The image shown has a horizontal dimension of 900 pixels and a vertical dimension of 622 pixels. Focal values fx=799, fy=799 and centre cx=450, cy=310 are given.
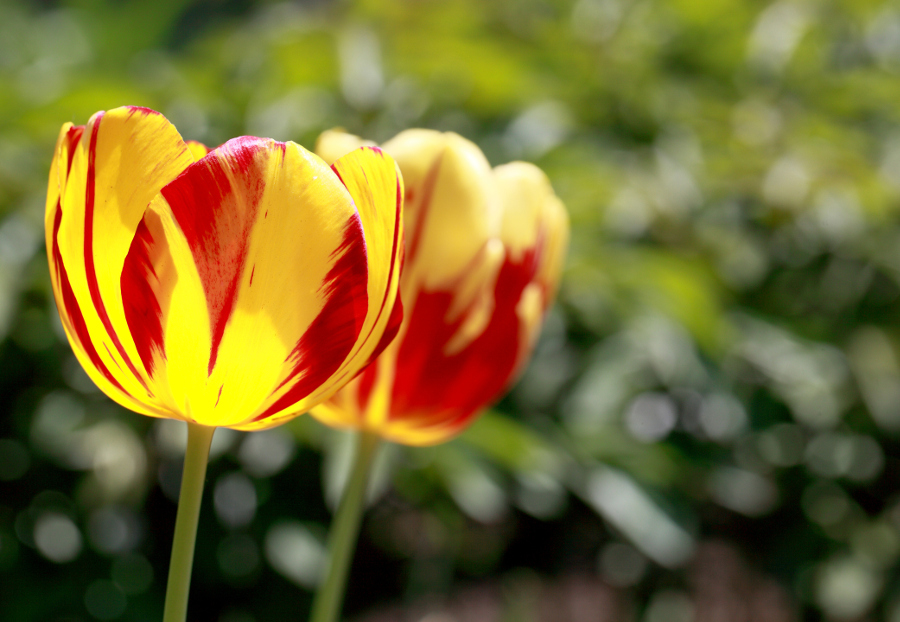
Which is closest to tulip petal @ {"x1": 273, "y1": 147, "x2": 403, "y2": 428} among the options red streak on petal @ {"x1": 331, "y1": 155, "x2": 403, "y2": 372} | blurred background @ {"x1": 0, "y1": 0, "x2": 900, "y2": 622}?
red streak on petal @ {"x1": 331, "y1": 155, "x2": 403, "y2": 372}

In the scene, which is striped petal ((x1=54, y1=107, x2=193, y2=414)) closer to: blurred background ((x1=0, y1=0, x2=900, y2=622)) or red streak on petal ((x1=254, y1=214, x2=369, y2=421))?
red streak on petal ((x1=254, y1=214, x2=369, y2=421))

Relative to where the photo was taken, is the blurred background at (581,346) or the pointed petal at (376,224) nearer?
the pointed petal at (376,224)

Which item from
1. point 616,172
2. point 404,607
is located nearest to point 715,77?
point 616,172

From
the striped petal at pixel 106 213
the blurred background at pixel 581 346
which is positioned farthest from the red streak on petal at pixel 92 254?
the blurred background at pixel 581 346

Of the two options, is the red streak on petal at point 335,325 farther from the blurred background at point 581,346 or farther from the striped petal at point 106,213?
the blurred background at point 581,346

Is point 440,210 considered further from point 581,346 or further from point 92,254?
point 581,346

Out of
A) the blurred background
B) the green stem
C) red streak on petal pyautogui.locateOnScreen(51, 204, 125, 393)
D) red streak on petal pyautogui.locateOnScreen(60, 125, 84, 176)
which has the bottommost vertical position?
the blurred background

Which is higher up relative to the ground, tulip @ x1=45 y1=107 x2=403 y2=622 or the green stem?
tulip @ x1=45 y1=107 x2=403 y2=622

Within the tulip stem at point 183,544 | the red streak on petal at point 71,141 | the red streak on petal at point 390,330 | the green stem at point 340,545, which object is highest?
the red streak on petal at point 71,141
